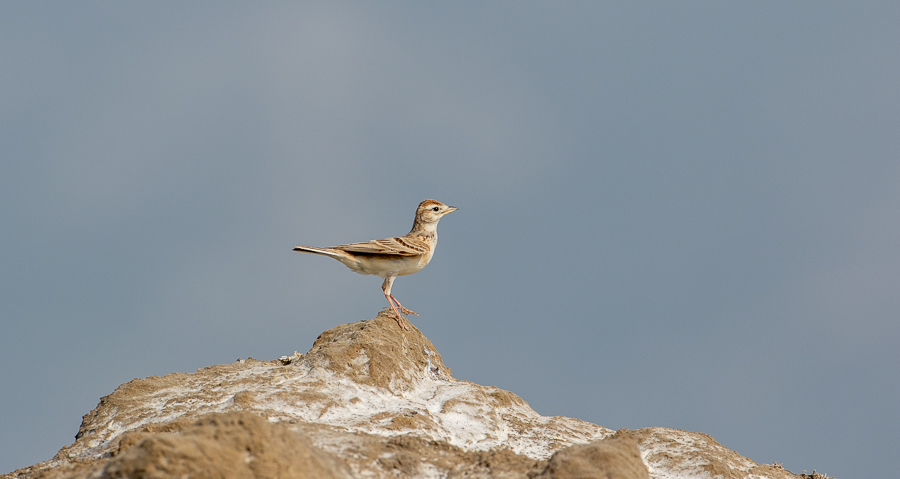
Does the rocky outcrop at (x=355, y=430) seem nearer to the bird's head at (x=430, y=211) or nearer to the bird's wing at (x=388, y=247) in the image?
the bird's wing at (x=388, y=247)

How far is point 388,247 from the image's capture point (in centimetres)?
1148

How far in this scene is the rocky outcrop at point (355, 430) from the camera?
502 centimetres

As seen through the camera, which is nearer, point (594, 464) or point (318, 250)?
point (594, 464)

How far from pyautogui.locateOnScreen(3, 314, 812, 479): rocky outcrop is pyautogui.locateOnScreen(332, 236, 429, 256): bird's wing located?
1.34m

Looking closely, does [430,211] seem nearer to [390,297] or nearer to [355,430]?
[390,297]

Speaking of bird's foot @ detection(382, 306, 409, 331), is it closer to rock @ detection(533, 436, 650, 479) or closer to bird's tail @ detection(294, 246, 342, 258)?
bird's tail @ detection(294, 246, 342, 258)

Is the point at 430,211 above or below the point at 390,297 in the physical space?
above

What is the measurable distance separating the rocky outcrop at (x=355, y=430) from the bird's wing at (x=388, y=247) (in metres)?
1.34

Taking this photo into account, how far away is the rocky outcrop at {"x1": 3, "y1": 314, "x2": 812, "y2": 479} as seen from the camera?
5023 mm

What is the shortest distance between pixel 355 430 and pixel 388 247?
14.9 feet

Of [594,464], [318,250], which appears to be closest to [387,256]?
[318,250]

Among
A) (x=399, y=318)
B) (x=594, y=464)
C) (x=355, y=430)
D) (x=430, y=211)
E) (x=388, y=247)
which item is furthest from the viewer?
(x=430, y=211)

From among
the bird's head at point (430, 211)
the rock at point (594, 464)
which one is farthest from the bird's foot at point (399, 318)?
the rock at point (594, 464)

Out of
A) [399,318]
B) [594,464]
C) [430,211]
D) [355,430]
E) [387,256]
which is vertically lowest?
[355,430]
